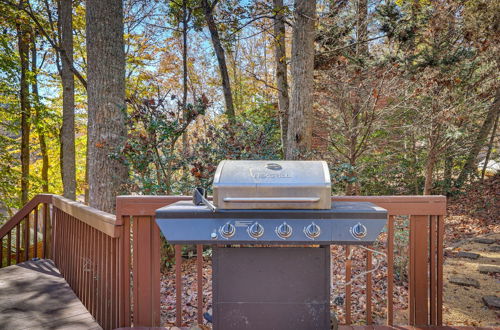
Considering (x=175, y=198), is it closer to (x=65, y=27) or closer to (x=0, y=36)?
(x=65, y=27)

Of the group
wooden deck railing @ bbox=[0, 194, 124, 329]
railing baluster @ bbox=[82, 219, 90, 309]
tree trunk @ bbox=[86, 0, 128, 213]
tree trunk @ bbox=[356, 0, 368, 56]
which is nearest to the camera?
wooden deck railing @ bbox=[0, 194, 124, 329]

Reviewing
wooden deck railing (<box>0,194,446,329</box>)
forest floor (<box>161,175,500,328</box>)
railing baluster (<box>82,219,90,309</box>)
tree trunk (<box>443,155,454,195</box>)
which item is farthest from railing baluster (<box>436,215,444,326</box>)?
tree trunk (<box>443,155,454,195</box>)

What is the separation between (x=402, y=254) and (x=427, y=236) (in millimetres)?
2767

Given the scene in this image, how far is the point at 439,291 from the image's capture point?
7.05ft

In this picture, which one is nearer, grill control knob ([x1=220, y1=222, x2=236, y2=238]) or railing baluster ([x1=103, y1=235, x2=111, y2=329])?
grill control knob ([x1=220, y1=222, x2=236, y2=238])

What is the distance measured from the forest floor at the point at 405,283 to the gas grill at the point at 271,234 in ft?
1.56

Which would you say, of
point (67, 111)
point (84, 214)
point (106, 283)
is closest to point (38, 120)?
point (67, 111)

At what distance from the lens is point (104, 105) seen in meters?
4.41

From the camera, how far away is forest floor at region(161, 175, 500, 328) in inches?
149

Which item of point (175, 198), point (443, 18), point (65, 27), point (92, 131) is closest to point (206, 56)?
point (65, 27)

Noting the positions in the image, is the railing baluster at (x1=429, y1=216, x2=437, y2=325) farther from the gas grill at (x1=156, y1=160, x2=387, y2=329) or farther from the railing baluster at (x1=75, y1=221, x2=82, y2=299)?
the railing baluster at (x1=75, y1=221, x2=82, y2=299)

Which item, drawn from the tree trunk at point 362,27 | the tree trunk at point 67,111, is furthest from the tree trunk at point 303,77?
the tree trunk at point 67,111

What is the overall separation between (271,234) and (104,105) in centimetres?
365

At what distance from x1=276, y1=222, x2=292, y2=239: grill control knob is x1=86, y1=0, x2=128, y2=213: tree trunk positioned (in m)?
3.35
